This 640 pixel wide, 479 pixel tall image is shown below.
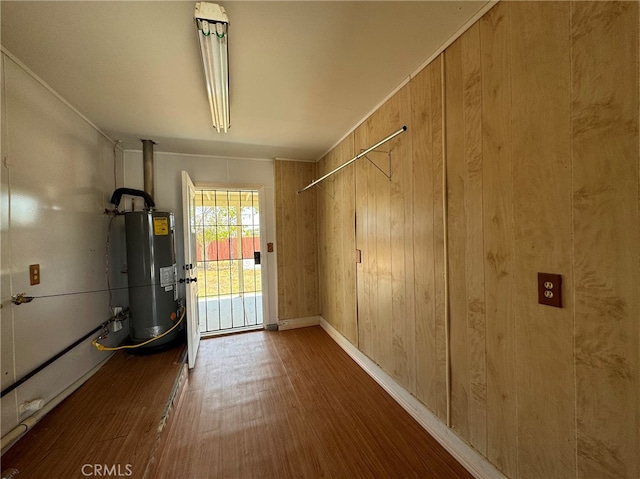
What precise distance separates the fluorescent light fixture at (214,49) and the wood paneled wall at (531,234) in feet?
4.21

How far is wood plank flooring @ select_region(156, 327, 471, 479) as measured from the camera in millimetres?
1447

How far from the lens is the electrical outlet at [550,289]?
1.01 m

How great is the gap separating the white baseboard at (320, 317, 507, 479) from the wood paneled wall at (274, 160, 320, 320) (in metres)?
1.37

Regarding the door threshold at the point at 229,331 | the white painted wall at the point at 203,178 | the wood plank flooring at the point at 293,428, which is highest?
the white painted wall at the point at 203,178

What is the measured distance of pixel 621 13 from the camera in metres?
0.83

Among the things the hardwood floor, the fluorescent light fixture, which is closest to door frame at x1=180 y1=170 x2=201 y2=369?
the hardwood floor

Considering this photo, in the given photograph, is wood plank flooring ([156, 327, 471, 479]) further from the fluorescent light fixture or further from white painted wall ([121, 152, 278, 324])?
the fluorescent light fixture

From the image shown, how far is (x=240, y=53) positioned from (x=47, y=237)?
1971 millimetres

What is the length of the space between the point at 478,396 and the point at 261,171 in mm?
3483

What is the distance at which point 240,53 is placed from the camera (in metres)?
1.50

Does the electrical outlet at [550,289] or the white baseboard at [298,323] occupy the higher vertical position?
the electrical outlet at [550,289]

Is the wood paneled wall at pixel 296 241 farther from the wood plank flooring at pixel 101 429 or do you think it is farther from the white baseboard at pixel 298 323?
the wood plank flooring at pixel 101 429

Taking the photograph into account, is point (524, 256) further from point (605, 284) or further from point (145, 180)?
point (145, 180)

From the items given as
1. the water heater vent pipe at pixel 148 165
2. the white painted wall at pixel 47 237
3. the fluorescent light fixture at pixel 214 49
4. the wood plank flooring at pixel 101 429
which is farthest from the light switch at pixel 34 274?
the fluorescent light fixture at pixel 214 49
